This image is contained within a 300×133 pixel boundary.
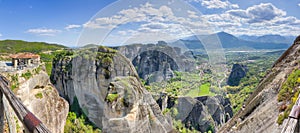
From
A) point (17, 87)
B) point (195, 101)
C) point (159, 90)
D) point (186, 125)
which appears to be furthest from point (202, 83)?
point (17, 87)

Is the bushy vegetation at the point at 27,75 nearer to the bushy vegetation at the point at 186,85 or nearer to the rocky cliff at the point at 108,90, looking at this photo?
the rocky cliff at the point at 108,90

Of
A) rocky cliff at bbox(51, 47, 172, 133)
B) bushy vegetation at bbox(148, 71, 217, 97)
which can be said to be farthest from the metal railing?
bushy vegetation at bbox(148, 71, 217, 97)

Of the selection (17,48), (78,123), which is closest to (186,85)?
(78,123)

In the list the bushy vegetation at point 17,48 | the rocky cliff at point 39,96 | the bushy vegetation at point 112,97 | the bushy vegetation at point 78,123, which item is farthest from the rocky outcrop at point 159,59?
the bushy vegetation at point 17,48

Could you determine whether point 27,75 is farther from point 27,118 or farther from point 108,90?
point 27,118

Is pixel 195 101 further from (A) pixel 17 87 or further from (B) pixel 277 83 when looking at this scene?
(B) pixel 277 83

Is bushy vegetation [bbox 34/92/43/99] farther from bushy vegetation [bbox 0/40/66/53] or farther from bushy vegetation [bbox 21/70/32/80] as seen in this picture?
bushy vegetation [bbox 0/40/66/53]
